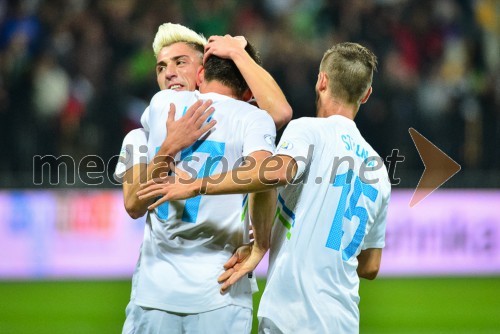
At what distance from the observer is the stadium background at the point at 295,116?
9.68 metres

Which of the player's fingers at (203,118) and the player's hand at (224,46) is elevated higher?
the player's hand at (224,46)

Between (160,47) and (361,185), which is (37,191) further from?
(361,185)

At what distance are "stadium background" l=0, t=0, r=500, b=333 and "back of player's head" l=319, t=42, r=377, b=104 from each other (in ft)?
15.0

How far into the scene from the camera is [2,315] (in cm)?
828

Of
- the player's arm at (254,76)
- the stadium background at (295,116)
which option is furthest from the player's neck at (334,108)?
the stadium background at (295,116)

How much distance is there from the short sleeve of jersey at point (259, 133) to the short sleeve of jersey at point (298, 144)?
0.26 ft

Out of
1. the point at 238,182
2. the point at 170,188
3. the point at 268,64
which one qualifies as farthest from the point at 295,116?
the point at 238,182

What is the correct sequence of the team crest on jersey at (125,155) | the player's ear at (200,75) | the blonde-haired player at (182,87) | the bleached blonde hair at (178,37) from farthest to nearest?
the bleached blonde hair at (178,37), the team crest on jersey at (125,155), the player's ear at (200,75), the blonde-haired player at (182,87)

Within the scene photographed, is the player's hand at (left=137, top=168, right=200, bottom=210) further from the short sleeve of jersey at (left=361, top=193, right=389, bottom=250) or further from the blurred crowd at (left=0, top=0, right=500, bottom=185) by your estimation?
the blurred crowd at (left=0, top=0, right=500, bottom=185)

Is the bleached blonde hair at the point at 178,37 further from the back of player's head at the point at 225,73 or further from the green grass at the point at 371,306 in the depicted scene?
the green grass at the point at 371,306

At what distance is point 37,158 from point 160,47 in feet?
21.5

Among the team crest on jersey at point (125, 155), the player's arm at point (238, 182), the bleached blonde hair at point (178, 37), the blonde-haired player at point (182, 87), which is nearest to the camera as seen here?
the player's arm at point (238, 182)

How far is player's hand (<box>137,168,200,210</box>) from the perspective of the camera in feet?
11.7

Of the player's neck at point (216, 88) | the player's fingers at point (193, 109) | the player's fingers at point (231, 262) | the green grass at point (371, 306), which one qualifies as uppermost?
the player's neck at point (216, 88)
